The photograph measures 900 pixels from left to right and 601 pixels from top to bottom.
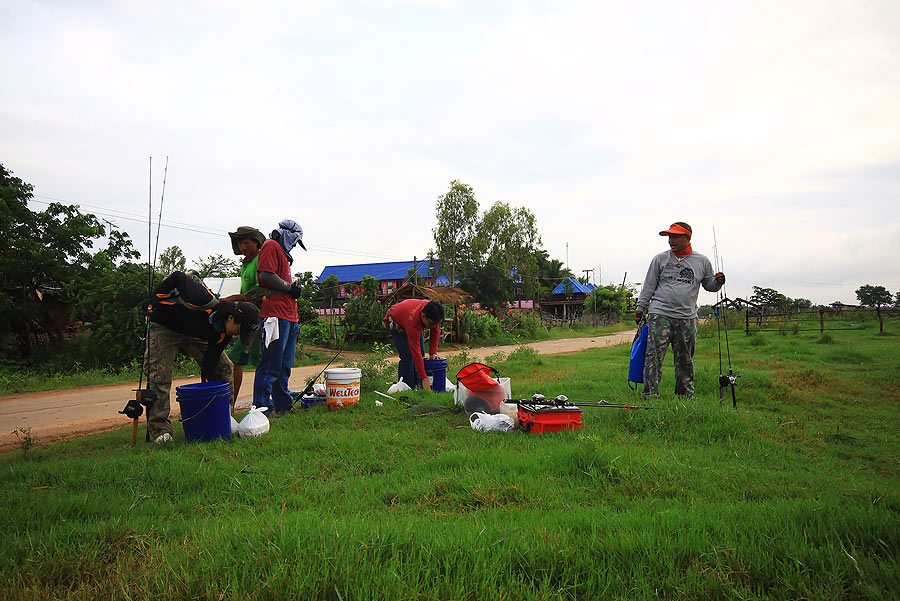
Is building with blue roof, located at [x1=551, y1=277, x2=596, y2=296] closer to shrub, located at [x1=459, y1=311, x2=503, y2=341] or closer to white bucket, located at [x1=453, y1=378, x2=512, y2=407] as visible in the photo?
shrub, located at [x1=459, y1=311, x2=503, y2=341]

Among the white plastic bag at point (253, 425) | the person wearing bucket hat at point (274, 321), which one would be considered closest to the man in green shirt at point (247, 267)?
the person wearing bucket hat at point (274, 321)

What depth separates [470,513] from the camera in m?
2.73

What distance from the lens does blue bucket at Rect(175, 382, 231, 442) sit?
4.45 metres

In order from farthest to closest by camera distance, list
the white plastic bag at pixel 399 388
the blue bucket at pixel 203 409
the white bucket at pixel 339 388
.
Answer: the white plastic bag at pixel 399 388
the white bucket at pixel 339 388
the blue bucket at pixel 203 409

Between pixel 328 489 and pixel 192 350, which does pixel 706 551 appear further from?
pixel 192 350

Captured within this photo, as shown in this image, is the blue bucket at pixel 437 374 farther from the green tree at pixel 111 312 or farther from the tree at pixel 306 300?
the tree at pixel 306 300

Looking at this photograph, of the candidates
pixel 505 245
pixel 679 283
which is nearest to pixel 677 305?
pixel 679 283

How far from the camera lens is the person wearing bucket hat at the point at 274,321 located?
549 cm

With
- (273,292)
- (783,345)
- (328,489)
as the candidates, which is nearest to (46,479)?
(328,489)

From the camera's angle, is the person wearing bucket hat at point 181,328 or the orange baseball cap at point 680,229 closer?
the person wearing bucket hat at point 181,328

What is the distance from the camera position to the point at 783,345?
43.8 feet

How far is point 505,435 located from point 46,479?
11.7 feet

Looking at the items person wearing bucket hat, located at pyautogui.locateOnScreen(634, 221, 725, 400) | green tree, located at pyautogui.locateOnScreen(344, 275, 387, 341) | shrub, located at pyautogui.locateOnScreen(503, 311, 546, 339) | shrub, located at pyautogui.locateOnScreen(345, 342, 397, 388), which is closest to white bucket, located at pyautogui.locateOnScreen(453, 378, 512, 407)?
person wearing bucket hat, located at pyautogui.locateOnScreen(634, 221, 725, 400)

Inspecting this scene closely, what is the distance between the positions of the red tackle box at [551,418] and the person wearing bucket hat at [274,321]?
275cm
